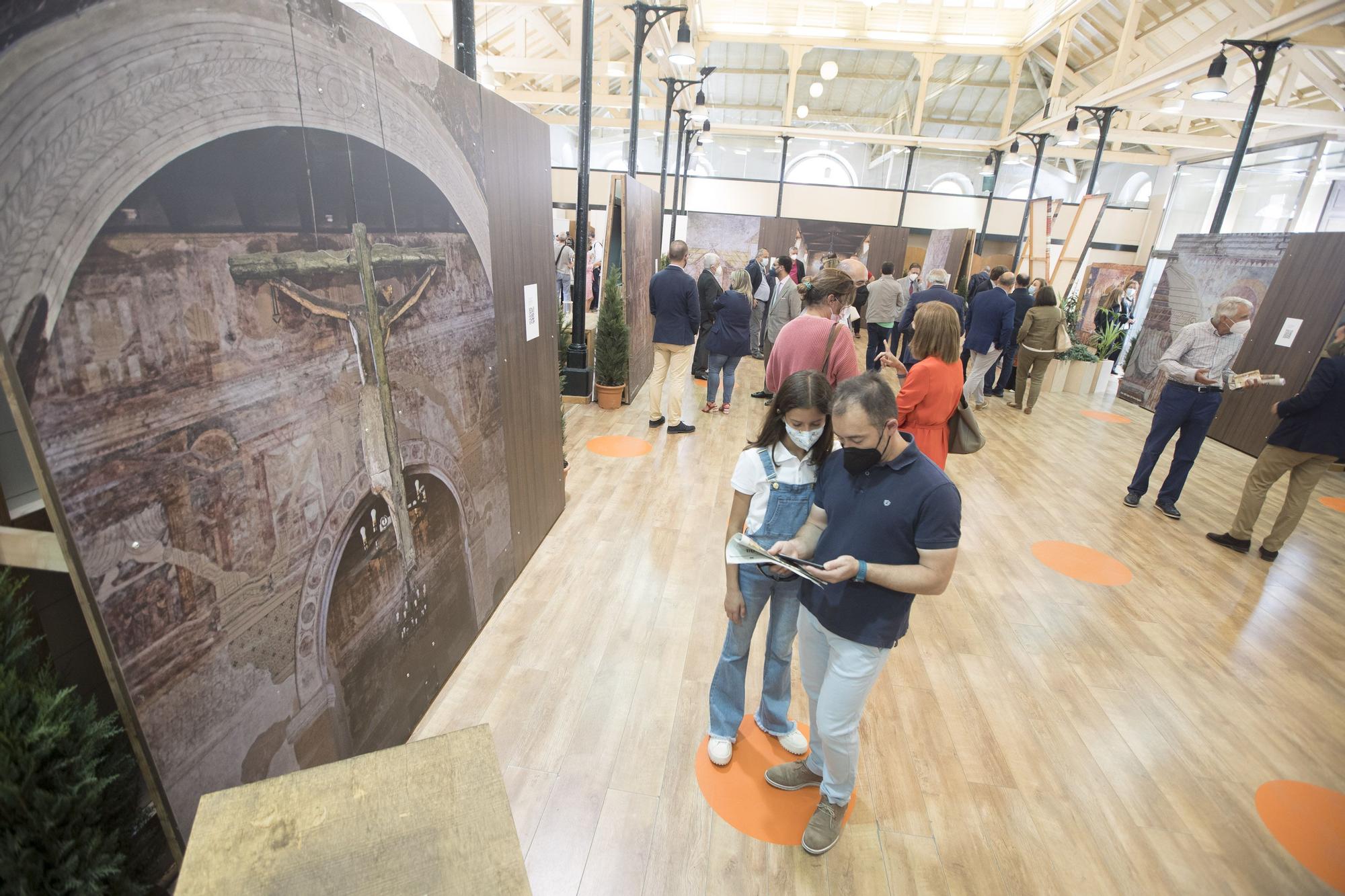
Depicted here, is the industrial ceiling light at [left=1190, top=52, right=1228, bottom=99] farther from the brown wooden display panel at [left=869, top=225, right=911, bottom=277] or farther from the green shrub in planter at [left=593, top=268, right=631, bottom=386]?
the brown wooden display panel at [left=869, top=225, right=911, bottom=277]

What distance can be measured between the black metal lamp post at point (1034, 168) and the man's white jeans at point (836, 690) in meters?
12.6

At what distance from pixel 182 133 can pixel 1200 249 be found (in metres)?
11.0

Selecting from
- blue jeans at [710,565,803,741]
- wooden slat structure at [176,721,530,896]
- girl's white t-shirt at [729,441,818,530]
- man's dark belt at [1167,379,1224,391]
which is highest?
girl's white t-shirt at [729,441,818,530]

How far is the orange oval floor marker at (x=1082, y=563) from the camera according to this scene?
4188 millimetres

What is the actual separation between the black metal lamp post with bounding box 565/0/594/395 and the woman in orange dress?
407 cm

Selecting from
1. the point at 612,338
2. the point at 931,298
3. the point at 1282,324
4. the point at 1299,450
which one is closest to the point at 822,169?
the point at 1282,324

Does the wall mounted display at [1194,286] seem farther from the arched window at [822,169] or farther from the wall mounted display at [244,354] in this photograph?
the arched window at [822,169]

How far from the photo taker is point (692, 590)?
3682mm

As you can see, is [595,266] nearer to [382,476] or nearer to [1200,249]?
[1200,249]

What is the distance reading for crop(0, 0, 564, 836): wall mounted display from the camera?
1.09m

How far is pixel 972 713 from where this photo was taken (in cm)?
287

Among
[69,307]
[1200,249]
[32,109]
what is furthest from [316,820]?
[1200,249]

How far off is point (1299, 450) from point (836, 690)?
4.48 metres

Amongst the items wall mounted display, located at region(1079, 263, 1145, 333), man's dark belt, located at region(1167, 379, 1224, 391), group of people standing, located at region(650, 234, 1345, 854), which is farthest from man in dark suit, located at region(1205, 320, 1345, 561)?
wall mounted display, located at region(1079, 263, 1145, 333)
